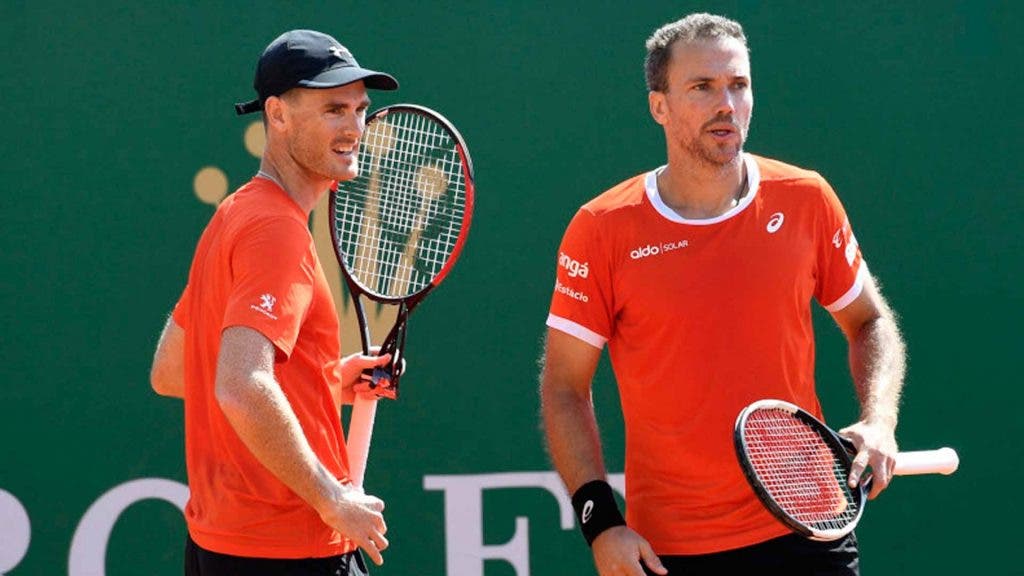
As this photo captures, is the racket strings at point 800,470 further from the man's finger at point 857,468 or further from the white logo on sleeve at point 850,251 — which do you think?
the white logo on sleeve at point 850,251

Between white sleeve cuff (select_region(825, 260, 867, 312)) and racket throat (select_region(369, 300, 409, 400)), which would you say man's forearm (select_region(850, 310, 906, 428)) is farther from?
racket throat (select_region(369, 300, 409, 400))

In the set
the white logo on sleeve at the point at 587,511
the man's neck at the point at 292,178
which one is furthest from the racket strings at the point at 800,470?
the man's neck at the point at 292,178

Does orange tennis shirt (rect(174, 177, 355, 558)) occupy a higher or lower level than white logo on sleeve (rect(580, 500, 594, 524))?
higher

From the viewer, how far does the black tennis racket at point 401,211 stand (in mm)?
3565

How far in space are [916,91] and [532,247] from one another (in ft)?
4.18

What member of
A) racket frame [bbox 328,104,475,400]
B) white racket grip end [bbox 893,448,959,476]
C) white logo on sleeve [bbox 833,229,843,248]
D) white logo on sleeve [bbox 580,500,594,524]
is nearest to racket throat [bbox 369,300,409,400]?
racket frame [bbox 328,104,475,400]

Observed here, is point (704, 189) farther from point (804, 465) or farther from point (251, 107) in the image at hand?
point (251, 107)

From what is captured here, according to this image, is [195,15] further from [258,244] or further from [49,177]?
[258,244]

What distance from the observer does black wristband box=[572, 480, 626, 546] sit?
10.3 ft

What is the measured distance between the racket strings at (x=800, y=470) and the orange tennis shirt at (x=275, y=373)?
32.4 inches

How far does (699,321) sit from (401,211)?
96 cm

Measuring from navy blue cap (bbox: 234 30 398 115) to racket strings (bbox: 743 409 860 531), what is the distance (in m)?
1.05

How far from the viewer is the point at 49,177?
15.0 ft

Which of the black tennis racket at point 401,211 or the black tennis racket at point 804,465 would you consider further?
the black tennis racket at point 401,211
